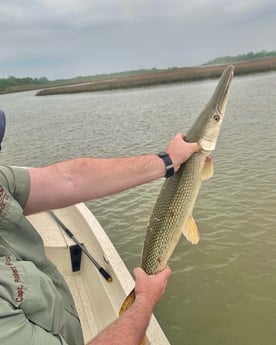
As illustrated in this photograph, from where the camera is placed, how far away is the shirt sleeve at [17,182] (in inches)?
91.4

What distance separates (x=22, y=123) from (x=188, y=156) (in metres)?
26.3

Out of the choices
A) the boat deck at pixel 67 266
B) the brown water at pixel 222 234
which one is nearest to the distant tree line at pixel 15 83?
the brown water at pixel 222 234

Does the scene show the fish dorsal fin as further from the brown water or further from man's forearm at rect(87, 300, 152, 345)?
the brown water

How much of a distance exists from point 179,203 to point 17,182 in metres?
1.02

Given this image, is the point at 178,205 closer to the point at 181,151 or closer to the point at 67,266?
the point at 181,151

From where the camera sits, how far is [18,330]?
1.60 metres

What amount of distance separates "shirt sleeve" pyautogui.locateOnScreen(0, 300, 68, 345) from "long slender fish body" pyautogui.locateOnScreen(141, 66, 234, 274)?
0.95 meters

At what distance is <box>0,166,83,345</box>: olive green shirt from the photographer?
64.7 inches

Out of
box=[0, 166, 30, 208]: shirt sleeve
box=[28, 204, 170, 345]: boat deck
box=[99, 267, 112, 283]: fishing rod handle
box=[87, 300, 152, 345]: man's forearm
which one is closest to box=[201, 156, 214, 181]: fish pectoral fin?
box=[87, 300, 152, 345]: man's forearm

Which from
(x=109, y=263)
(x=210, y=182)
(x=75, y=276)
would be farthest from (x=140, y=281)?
(x=210, y=182)

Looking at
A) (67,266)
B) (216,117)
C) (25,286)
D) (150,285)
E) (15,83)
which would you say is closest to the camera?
(25,286)

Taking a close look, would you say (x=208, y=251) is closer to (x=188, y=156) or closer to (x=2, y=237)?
(x=188, y=156)

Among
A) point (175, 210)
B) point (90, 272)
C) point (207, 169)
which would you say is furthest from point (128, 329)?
point (90, 272)

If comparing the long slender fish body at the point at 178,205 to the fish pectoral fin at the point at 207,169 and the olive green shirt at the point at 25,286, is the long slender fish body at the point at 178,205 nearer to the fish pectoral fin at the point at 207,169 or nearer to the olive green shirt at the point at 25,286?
the fish pectoral fin at the point at 207,169
